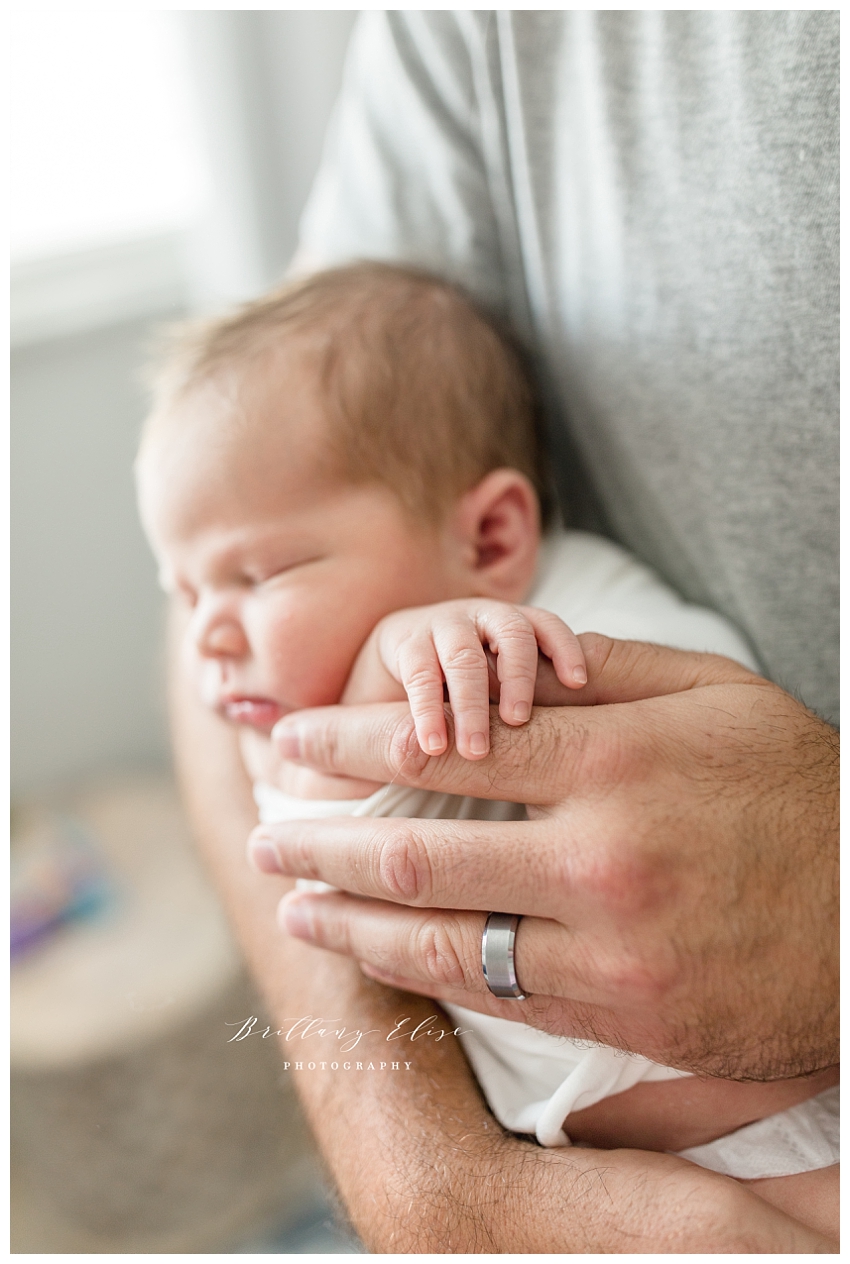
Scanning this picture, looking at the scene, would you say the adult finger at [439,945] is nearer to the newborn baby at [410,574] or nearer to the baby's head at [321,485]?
the newborn baby at [410,574]

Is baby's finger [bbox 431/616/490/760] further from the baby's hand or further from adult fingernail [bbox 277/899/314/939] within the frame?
adult fingernail [bbox 277/899/314/939]

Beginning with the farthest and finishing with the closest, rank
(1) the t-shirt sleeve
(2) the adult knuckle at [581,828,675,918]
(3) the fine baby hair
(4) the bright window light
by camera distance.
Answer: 1. (4) the bright window light
2. (1) the t-shirt sleeve
3. (3) the fine baby hair
4. (2) the adult knuckle at [581,828,675,918]

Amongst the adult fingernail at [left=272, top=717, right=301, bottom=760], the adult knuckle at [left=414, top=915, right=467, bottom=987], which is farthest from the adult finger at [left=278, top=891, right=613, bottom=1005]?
the adult fingernail at [left=272, top=717, right=301, bottom=760]

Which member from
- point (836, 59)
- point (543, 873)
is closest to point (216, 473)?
point (543, 873)

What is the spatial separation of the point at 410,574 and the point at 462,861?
25 centimetres

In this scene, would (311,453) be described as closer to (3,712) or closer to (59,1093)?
(3,712)

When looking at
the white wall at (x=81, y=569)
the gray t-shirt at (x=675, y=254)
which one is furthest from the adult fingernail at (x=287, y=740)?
the white wall at (x=81, y=569)

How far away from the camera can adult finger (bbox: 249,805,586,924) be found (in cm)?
54

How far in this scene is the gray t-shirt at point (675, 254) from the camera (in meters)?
0.67

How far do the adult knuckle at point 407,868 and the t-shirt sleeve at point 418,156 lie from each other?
0.59 metres

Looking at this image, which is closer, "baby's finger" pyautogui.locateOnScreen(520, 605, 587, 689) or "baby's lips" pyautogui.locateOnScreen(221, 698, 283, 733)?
"baby's finger" pyautogui.locateOnScreen(520, 605, 587, 689)

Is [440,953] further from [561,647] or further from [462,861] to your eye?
[561,647]

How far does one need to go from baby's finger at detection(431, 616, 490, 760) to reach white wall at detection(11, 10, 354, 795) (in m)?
1.02

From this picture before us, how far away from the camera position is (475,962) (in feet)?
1.88
